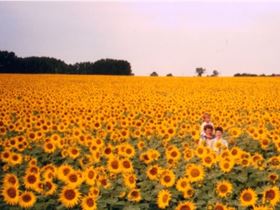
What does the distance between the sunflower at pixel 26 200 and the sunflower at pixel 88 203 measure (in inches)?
19.5

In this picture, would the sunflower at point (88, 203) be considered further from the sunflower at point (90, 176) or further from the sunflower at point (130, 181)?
the sunflower at point (130, 181)

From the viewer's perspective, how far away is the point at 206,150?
7090 mm

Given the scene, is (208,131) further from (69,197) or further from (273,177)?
(69,197)

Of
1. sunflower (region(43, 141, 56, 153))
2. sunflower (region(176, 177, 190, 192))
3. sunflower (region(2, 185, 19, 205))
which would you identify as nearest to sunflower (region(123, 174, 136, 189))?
sunflower (region(176, 177, 190, 192))

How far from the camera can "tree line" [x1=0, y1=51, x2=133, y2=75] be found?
54.4 metres

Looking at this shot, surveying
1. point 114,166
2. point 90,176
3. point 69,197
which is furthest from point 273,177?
point 69,197

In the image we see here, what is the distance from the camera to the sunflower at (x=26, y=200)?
4.86 metres

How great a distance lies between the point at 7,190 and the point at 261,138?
548 cm

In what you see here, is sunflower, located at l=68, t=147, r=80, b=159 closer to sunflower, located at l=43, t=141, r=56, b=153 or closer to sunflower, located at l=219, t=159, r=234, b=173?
sunflower, located at l=43, t=141, r=56, b=153

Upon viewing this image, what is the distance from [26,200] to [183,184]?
1.93 meters

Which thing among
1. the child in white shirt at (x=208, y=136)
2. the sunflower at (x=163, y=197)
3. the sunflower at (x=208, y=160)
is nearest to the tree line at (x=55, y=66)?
the child in white shirt at (x=208, y=136)

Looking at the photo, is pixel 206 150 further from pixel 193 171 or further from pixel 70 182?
pixel 70 182

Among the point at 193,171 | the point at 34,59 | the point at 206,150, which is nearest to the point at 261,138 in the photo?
the point at 206,150

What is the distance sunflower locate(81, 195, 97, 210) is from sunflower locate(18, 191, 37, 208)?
495 mm
